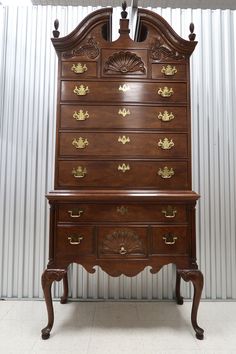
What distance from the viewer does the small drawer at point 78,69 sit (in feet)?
6.11

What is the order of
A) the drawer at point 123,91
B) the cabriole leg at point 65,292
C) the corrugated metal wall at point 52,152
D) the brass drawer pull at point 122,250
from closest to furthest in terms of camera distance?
1. the brass drawer pull at point 122,250
2. the drawer at point 123,91
3. the cabriole leg at point 65,292
4. the corrugated metal wall at point 52,152

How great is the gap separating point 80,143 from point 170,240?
89 cm

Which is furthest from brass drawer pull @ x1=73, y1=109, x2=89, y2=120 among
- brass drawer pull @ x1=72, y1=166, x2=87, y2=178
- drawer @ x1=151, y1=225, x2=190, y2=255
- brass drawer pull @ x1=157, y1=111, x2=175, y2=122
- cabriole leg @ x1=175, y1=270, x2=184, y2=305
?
cabriole leg @ x1=175, y1=270, x2=184, y2=305

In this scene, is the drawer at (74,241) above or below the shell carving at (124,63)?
below

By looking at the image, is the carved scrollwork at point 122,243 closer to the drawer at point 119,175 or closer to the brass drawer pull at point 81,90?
the drawer at point 119,175

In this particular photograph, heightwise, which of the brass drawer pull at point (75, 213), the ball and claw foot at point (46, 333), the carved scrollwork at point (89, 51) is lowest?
the ball and claw foot at point (46, 333)

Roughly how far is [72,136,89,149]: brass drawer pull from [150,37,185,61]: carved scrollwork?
763 millimetres

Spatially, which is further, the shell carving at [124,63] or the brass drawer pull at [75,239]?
the shell carving at [124,63]

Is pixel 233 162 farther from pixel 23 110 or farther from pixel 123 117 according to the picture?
pixel 23 110

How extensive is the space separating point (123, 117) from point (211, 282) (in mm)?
1718

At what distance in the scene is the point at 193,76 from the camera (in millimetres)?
2551

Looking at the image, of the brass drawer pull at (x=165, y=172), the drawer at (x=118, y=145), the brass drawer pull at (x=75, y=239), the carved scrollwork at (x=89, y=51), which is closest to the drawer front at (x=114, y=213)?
the brass drawer pull at (x=75, y=239)

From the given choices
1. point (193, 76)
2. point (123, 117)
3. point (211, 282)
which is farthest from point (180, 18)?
point (211, 282)

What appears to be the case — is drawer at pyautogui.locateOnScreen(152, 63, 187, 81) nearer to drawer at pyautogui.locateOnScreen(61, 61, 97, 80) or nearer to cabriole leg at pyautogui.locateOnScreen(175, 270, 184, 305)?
drawer at pyautogui.locateOnScreen(61, 61, 97, 80)
